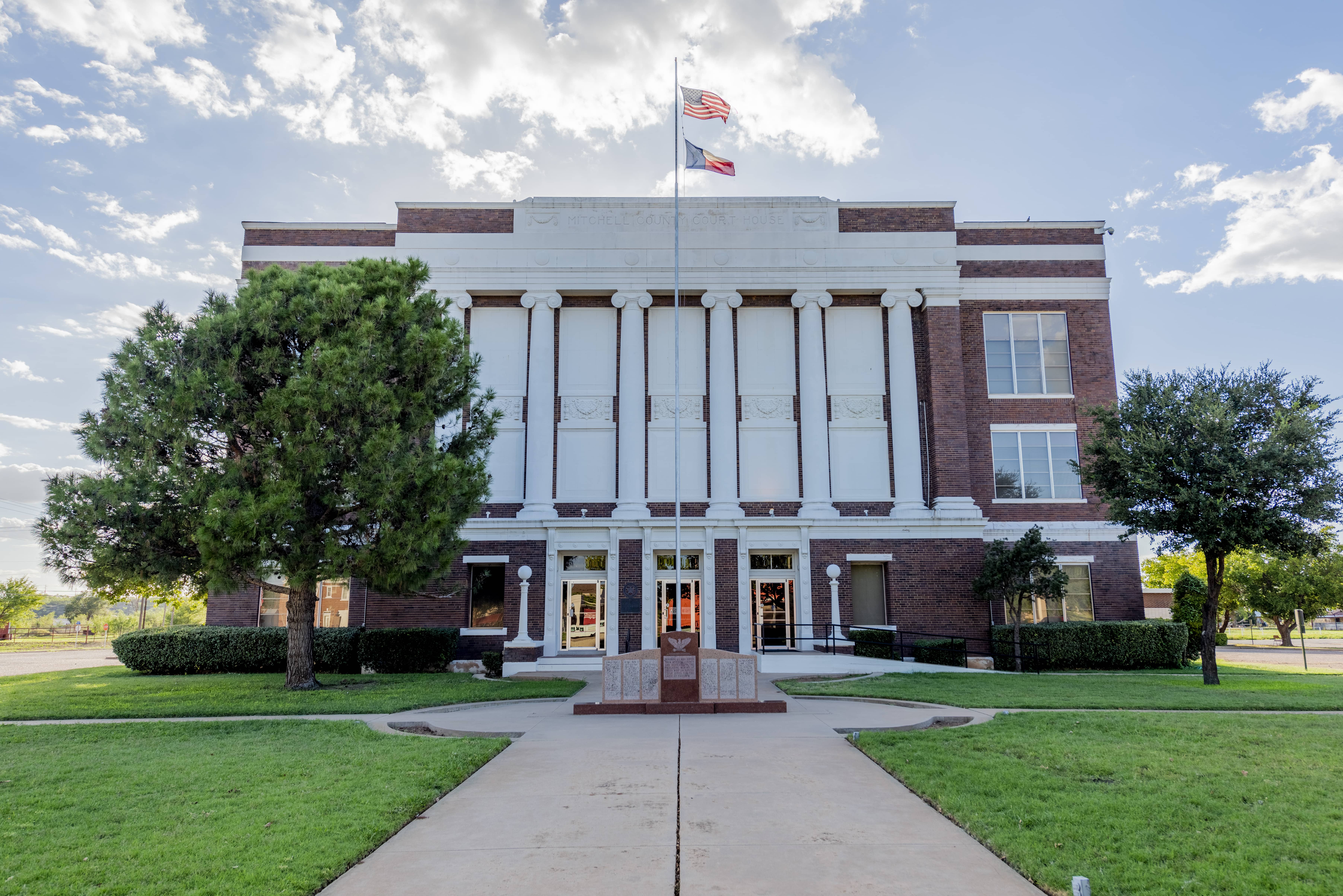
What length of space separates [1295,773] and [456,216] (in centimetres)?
2638

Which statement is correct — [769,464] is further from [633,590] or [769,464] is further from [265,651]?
[265,651]

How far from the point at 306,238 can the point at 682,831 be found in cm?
2680

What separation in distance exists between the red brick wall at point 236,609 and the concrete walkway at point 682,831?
19249 millimetres

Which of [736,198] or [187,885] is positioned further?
[736,198]

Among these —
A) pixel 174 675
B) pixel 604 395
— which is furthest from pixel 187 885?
pixel 604 395

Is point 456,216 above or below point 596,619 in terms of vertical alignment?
above

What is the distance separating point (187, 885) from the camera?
214 inches

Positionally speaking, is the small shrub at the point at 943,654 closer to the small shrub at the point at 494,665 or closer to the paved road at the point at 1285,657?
the paved road at the point at 1285,657

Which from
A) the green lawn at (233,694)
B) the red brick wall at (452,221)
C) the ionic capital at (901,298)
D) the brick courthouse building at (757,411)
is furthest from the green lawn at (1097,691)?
the red brick wall at (452,221)

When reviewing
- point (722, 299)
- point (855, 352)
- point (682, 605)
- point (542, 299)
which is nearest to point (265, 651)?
point (682, 605)

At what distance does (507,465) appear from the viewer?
2725 centimetres

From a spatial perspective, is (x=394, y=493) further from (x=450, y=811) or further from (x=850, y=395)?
(x=850, y=395)

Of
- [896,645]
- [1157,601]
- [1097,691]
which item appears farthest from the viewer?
[1157,601]

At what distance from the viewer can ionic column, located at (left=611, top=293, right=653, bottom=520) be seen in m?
26.6
